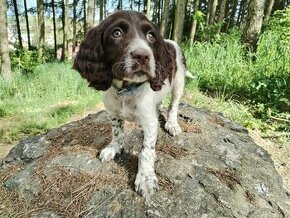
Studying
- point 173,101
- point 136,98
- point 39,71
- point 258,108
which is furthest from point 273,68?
point 39,71

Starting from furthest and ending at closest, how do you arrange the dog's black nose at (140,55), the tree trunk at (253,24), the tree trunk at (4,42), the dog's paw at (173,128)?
the tree trunk at (4,42), the tree trunk at (253,24), the dog's paw at (173,128), the dog's black nose at (140,55)

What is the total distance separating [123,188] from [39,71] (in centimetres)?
823

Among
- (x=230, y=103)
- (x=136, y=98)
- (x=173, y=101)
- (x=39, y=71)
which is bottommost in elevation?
(x=39, y=71)

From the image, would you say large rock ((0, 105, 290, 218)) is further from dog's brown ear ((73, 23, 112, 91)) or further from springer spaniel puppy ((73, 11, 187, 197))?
dog's brown ear ((73, 23, 112, 91))

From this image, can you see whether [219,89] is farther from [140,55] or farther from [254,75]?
[140,55]

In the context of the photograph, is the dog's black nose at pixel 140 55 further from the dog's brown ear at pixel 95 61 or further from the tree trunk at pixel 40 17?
the tree trunk at pixel 40 17

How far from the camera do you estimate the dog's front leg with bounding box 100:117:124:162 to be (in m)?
3.38

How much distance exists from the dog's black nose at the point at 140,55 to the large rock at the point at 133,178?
1174 mm

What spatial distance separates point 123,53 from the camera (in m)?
2.45

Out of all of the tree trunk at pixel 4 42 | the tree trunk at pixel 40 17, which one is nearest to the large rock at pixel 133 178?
the tree trunk at pixel 4 42

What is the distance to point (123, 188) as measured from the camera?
9.95 feet

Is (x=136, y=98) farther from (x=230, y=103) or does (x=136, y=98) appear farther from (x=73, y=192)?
(x=230, y=103)

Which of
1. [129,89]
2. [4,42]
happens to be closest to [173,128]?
[129,89]

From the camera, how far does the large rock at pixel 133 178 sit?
294 cm
